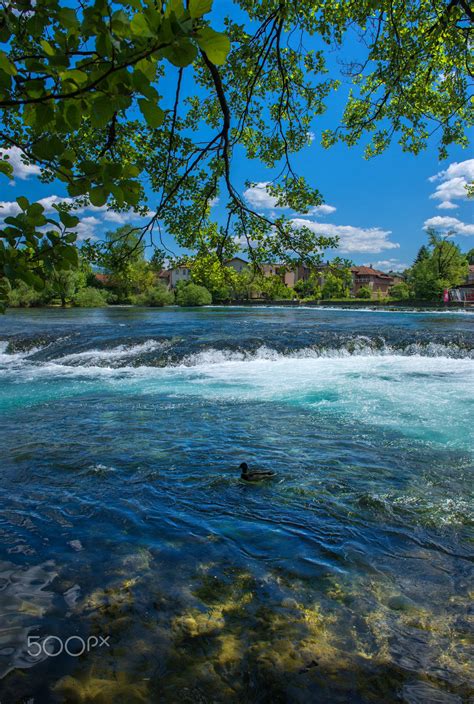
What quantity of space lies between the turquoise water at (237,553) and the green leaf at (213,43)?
3180 mm

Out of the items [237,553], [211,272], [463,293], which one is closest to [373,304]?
[463,293]

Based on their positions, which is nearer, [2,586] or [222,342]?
[2,586]

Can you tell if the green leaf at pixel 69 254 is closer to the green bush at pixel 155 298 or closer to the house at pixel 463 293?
the green bush at pixel 155 298

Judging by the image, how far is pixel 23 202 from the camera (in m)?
1.81

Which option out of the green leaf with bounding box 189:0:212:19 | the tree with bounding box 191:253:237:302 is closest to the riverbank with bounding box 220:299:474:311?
the tree with bounding box 191:253:237:302

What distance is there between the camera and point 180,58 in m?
1.37

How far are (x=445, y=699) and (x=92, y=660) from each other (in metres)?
2.15

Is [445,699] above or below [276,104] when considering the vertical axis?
below

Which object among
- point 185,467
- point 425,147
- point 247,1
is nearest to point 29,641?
point 185,467

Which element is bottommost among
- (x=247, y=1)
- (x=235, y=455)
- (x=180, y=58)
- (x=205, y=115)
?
(x=235, y=455)

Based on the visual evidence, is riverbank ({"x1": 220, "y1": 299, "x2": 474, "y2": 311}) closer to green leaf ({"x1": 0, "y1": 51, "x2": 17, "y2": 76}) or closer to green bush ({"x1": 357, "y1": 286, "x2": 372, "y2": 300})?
green bush ({"x1": 357, "y1": 286, "x2": 372, "y2": 300})

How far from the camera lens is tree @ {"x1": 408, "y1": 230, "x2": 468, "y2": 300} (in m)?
71.1

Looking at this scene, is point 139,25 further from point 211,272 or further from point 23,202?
point 211,272

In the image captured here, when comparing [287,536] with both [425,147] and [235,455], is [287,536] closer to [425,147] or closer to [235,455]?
[235,455]
